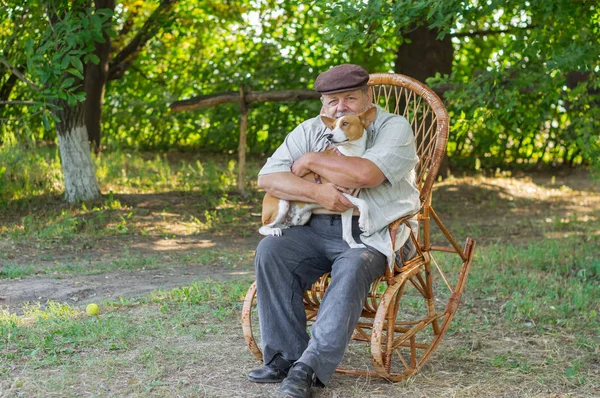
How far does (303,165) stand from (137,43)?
289 inches

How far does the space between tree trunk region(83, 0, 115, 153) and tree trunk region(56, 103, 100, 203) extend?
135 cm

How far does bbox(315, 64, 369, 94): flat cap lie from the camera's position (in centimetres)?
365

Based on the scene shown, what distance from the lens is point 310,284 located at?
360 cm

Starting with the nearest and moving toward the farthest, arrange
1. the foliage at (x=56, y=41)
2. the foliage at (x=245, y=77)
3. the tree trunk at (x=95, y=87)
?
the foliage at (x=56, y=41), the tree trunk at (x=95, y=87), the foliage at (x=245, y=77)

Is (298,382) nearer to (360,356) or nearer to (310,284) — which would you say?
(310,284)

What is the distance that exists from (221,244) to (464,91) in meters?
2.63

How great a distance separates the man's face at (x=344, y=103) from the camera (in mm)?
3707

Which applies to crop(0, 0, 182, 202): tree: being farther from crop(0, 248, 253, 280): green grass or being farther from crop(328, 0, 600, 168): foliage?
crop(328, 0, 600, 168): foliage

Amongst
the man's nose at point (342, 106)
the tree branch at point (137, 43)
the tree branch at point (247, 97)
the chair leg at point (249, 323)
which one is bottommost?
the chair leg at point (249, 323)

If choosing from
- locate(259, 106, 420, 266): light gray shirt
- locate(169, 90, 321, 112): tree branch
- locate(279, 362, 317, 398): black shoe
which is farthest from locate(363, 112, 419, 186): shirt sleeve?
locate(169, 90, 321, 112): tree branch

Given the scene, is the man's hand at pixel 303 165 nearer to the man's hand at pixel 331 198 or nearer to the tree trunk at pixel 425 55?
the man's hand at pixel 331 198

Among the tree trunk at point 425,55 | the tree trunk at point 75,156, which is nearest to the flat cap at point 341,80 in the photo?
the tree trunk at point 75,156

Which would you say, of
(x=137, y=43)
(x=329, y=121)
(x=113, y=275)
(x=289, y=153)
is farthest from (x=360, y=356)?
(x=137, y=43)

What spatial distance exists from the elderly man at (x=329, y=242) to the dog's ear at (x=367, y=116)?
0.09 metres
